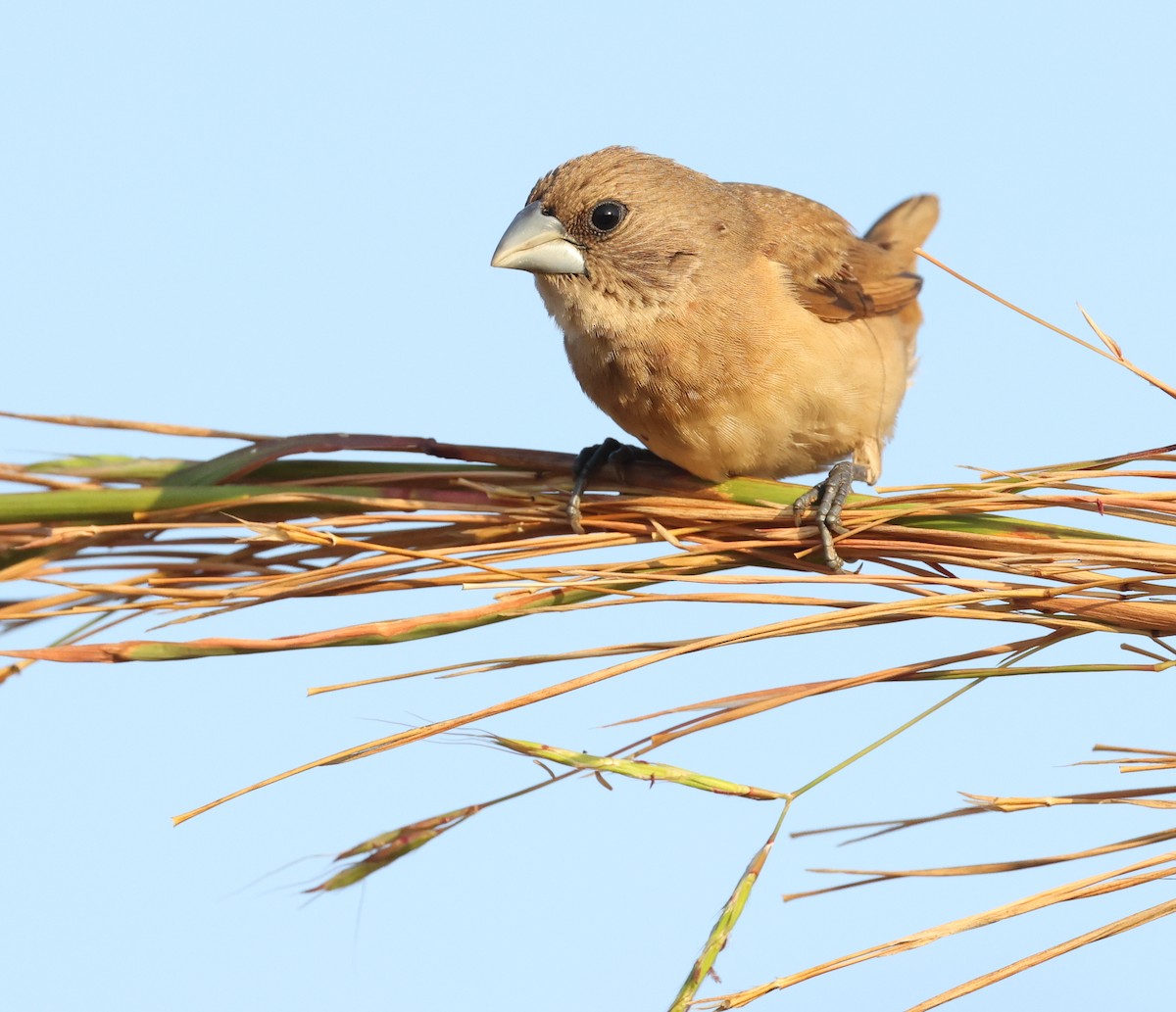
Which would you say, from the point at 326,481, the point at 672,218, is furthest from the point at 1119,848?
the point at 672,218

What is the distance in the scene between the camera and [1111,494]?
1532mm

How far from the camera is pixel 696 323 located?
8.87 feet

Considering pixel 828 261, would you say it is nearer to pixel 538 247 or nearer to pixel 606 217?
pixel 606 217

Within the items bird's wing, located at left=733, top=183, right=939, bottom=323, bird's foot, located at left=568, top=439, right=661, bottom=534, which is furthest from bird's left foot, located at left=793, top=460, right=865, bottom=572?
bird's wing, located at left=733, top=183, right=939, bottom=323

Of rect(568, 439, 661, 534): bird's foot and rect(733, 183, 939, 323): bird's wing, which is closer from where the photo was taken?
rect(568, 439, 661, 534): bird's foot

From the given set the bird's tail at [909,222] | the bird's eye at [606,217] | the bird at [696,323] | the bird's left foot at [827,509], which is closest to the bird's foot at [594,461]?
the bird at [696,323]

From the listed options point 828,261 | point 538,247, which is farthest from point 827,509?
point 828,261

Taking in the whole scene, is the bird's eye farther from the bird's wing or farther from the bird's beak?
the bird's wing

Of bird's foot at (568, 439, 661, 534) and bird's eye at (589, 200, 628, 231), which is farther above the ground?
bird's eye at (589, 200, 628, 231)

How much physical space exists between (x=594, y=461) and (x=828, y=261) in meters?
1.15

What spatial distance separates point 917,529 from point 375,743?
2.30 feet

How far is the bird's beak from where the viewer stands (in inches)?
105

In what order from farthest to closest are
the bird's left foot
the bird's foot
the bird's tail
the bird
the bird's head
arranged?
the bird's tail
the bird's head
the bird
the bird's foot
the bird's left foot

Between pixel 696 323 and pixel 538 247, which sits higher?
pixel 538 247
